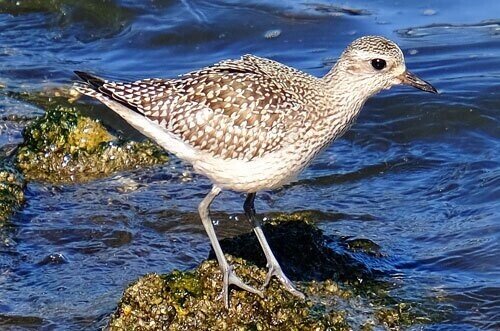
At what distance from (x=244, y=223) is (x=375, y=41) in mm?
2381

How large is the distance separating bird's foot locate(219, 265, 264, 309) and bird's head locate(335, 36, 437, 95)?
1.71 metres

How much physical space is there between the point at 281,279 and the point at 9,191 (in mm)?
3217

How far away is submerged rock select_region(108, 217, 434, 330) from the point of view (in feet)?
22.4

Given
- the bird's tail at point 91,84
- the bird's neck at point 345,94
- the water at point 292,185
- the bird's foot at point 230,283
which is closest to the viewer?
the bird's foot at point 230,283

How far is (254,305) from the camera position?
6988 mm

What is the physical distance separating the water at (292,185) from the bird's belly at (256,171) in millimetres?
1238

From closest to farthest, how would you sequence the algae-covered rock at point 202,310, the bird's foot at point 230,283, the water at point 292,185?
the algae-covered rock at point 202,310 → the bird's foot at point 230,283 → the water at point 292,185

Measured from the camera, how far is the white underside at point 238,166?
736cm

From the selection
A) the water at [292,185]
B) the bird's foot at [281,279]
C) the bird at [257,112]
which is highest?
the bird at [257,112]

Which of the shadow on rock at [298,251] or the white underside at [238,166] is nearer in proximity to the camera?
the white underside at [238,166]

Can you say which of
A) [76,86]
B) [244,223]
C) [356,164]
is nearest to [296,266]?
[244,223]

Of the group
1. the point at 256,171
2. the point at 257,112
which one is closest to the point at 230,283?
the point at 256,171

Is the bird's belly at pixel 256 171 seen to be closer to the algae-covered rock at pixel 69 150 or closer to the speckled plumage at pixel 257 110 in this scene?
the speckled plumage at pixel 257 110

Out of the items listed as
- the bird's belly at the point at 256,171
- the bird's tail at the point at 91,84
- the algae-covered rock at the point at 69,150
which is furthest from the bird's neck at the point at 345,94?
the algae-covered rock at the point at 69,150
